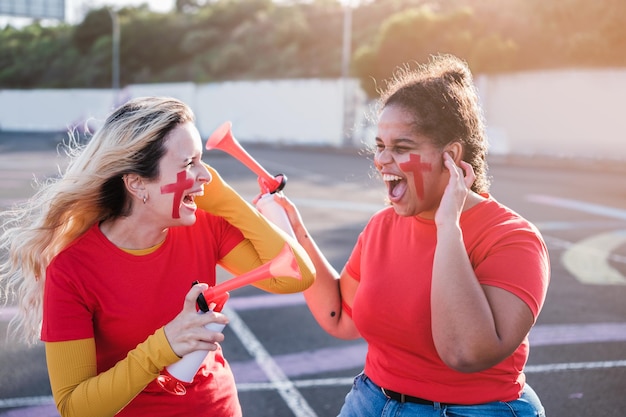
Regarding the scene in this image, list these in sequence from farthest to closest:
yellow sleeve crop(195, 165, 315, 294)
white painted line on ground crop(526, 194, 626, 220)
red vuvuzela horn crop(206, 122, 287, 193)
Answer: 1. white painted line on ground crop(526, 194, 626, 220)
2. red vuvuzela horn crop(206, 122, 287, 193)
3. yellow sleeve crop(195, 165, 315, 294)

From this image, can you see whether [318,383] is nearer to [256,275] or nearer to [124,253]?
[124,253]

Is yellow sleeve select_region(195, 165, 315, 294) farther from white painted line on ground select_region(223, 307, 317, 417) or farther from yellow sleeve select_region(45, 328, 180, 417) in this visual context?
white painted line on ground select_region(223, 307, 317, 417)

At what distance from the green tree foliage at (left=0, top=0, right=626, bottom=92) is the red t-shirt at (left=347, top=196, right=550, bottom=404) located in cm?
2195

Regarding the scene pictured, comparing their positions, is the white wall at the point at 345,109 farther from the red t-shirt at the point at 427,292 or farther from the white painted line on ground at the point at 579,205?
the red t-shirt at the point at 427,292

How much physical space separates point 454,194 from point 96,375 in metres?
1.20

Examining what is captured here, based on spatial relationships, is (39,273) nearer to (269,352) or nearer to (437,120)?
(437,120)

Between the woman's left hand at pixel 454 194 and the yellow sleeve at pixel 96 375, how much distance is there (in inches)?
34.1

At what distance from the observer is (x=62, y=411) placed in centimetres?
205

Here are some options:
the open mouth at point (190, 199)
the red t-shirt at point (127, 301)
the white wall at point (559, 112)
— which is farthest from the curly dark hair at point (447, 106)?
the white wall at point (559, 112)

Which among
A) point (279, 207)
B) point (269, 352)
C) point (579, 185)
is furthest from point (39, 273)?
→ point (579, 185)

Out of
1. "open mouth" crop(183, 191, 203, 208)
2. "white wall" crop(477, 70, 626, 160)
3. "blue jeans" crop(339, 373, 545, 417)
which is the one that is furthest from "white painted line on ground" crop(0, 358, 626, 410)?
"white wall" crop(477, 70, 626, 160)

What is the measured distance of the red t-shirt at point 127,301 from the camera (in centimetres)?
210

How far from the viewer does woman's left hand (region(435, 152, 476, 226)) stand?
2035 mm

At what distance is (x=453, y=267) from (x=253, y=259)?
843 mm
